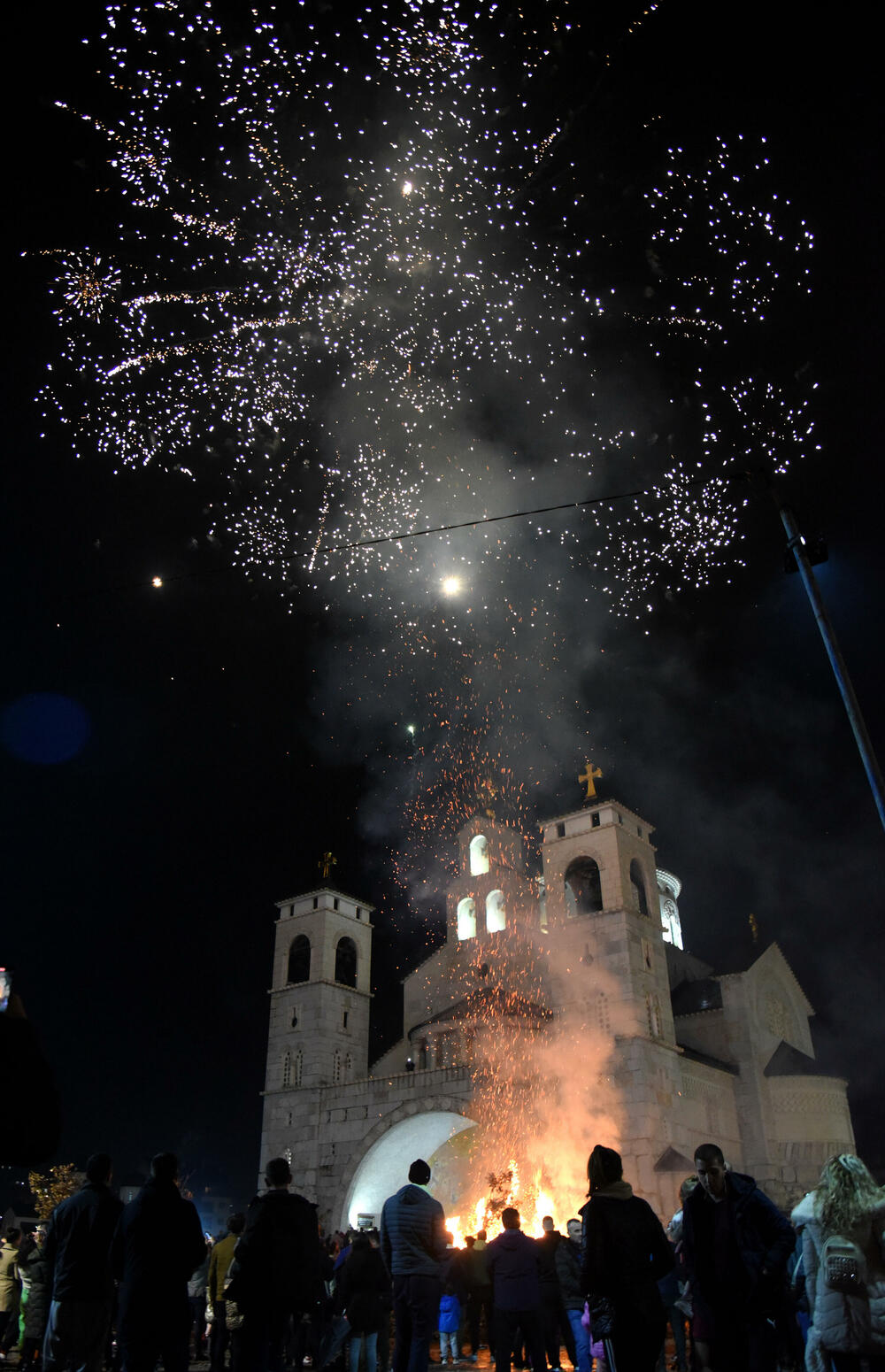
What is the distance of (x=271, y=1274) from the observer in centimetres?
523

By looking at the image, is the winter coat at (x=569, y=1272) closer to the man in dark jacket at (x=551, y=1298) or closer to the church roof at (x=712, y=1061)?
the man in dark jacket at (x=551, y=1298)

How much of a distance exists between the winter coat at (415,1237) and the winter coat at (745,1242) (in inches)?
90.9

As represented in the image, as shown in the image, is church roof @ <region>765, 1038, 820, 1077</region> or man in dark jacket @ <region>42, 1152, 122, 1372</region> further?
church roof @ <region>765, 1038, 820, 1077</region>

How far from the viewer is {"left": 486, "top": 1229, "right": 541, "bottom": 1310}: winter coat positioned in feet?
22.0

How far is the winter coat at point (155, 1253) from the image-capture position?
191 inches

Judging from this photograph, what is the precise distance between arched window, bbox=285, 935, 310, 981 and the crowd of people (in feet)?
95.0

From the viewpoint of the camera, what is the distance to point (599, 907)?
3061 centimetres

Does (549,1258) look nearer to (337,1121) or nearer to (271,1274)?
(271,1274)

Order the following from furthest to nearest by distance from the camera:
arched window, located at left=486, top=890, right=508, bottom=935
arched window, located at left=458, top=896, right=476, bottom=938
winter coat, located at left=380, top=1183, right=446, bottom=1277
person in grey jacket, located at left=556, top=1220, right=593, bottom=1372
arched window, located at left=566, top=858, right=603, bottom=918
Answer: arched window, located at left=458, top=896, right=476, bottom=938 → arched window, located at left=486, top=890, right=508, bottom=935 → arched window, located at left=566, top=858, right=603, bottom=918 → person in grey jacket, located at left=556, top=1220, right=593, bottom=1372 → winter coat, located at left=380, top=1183, right=446, bottom=1277

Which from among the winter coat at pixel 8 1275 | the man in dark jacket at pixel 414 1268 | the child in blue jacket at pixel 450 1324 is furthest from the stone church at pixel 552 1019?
the man in dark jacket at pixel 414 1268

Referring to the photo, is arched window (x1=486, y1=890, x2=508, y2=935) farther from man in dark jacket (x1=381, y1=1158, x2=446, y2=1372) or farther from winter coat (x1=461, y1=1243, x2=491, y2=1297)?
man in dark jacket (x1=381, y1=1158, x2=446, y2=1372)

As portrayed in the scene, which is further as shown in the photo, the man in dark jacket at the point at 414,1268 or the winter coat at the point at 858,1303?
the man in dark jacket at the point at 414,1268

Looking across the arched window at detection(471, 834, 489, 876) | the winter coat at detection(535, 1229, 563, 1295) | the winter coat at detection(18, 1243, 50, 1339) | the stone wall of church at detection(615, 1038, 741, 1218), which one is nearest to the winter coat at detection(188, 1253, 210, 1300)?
the winter coat at detection(18, 1243, 50, 1339)

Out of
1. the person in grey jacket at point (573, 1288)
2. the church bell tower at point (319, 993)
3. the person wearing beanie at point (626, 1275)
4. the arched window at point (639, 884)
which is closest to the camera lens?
the person wearing beanie at point (626, 1275)
